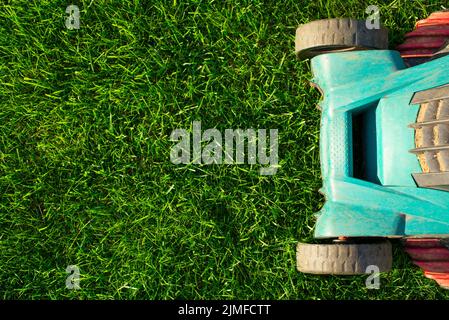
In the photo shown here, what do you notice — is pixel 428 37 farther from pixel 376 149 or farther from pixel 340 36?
pixel 376 149

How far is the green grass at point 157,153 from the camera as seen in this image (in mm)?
2525

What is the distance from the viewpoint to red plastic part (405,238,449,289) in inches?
92.4

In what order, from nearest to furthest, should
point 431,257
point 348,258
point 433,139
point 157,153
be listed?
point 433,139 → point 348,258 → point 431,257 → point 157,153

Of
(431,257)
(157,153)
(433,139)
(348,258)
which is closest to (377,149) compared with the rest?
(433,139)

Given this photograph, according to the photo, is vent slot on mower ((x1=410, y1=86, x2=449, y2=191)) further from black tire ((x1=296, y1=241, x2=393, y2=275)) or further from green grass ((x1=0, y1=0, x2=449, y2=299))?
green grass ((x1=0, y1=0, x2=449, y2=299))

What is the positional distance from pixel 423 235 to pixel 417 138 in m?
0.37

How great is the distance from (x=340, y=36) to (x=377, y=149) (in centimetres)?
47

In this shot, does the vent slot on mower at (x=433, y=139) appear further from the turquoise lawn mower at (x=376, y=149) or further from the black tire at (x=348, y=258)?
the black tire at (x=348, y=258)

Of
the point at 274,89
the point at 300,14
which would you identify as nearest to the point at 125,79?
the point at 274,89

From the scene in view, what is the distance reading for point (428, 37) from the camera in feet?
7.95

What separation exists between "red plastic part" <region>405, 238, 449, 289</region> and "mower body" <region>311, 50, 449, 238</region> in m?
0.27

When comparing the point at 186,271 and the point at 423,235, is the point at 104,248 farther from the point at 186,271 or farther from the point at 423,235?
the point at 423,235

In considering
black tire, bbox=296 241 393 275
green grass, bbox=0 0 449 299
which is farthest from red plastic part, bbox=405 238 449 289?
black tire, bbox=296 241 393 275

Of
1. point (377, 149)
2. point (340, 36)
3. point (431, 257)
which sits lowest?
point (431, 257)
